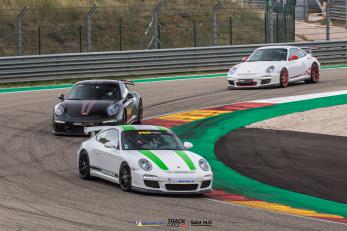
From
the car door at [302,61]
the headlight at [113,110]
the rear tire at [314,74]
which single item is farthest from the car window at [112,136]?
the rear tire at [314,74]

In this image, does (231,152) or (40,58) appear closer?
(231,152)

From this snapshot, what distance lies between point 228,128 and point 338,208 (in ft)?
30.4

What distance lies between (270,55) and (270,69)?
2.40 feet

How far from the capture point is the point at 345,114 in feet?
80.7

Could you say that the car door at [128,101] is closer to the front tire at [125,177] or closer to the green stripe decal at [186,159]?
the green stripe decal at [186,159]

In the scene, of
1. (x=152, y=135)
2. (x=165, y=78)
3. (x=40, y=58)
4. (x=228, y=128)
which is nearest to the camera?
(x=152, y=135)

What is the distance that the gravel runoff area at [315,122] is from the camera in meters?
22.4

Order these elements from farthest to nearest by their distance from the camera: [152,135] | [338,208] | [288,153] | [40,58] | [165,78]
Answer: [165,78], [40,58], [288,153], [152,135], [338,208]

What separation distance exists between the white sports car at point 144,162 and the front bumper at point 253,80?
44.5 feet

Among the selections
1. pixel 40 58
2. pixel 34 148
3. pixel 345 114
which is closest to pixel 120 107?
pixel 34 148

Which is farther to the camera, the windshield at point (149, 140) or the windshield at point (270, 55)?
the windshield at point (270, 55)

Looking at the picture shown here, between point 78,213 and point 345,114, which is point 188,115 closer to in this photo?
point 345,114

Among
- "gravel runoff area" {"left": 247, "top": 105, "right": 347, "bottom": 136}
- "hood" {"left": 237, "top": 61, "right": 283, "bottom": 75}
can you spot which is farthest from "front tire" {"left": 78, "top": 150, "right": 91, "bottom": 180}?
"hood" {"left": 237, "top": 61, "right": 283, "bottom": 75}

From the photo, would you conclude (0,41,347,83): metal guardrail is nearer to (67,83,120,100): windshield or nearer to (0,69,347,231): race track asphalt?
(0,69,347,231): race track asphalt
